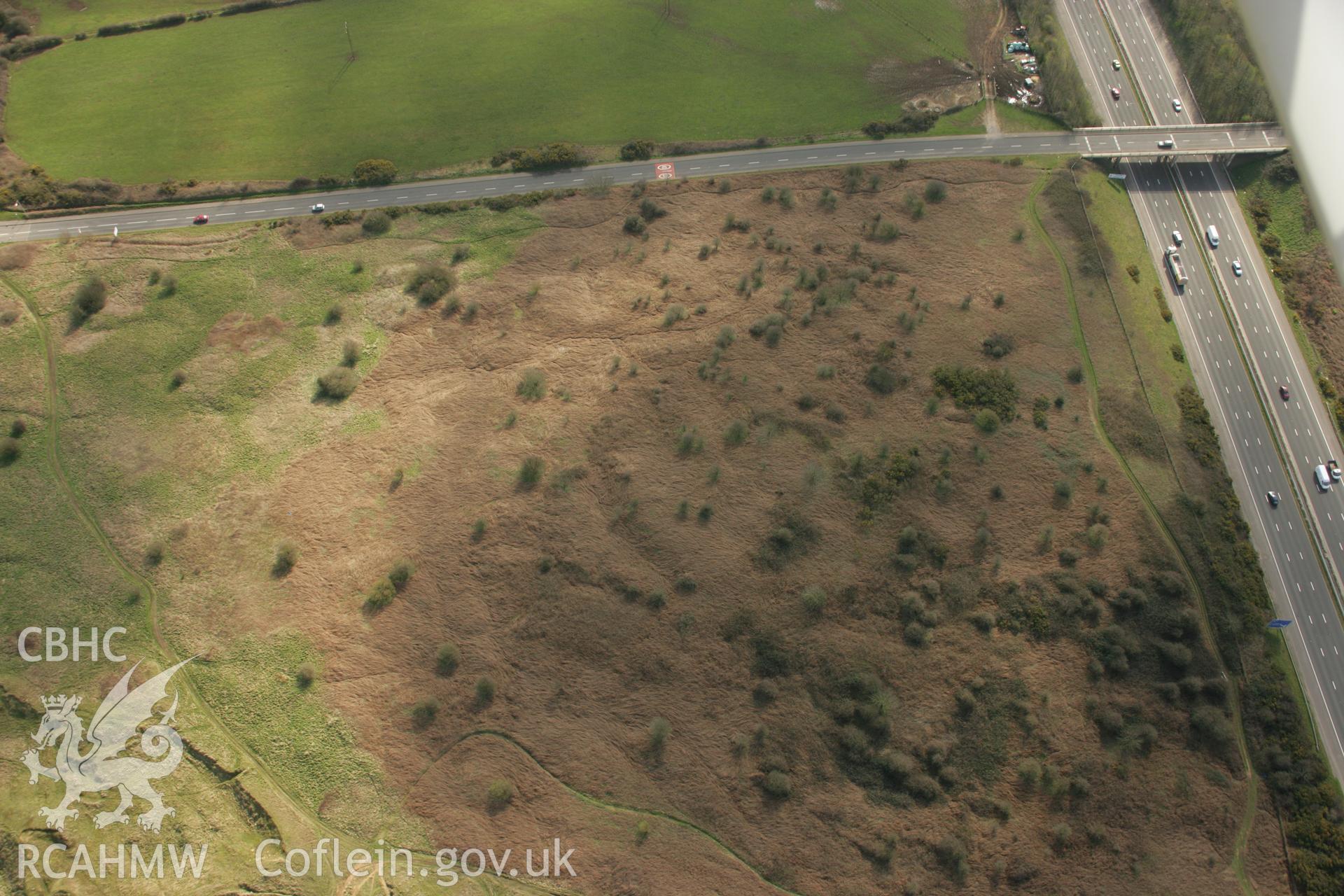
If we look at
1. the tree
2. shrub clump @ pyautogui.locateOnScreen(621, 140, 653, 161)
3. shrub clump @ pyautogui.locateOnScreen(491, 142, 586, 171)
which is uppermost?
the tree

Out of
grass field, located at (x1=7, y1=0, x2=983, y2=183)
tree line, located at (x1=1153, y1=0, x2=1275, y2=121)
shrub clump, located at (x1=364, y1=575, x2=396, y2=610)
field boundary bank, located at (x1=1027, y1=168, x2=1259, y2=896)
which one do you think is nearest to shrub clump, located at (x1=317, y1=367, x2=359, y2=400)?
shrub clump, located at (x1=364, y1=575, x2=396, y2=610)

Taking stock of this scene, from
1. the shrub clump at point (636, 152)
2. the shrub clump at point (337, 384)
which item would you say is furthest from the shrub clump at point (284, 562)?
the shrub clump at point (636, 152)

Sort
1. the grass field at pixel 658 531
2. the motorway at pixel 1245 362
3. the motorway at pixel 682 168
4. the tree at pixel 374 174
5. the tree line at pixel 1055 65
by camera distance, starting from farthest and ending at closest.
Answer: the tree line at pixel 1055 65 < the tree at pixel 374 174 < the motorway at pixel 682 168 < the motorway at pixel 1245 362 < the grass field at pixel 658 531

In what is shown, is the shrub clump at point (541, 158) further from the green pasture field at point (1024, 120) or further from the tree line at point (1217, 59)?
the tree line at point (1217, 59)

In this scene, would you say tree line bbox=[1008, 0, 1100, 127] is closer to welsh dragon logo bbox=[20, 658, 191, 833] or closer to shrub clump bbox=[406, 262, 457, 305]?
shrub clump bbox=[406, 262, 457, 305]

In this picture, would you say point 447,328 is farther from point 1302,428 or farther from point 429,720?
point 1302,428

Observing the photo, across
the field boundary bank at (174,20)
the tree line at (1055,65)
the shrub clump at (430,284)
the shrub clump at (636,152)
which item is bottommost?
the tree line at (1055,65)
